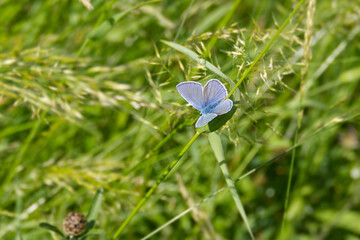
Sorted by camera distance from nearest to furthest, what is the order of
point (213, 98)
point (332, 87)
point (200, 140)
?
point (213, 98), point (200, 140), point (332, 87)

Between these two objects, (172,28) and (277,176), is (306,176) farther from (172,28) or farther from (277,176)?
(172,28)

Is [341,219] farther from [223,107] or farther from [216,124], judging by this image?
[223,107]

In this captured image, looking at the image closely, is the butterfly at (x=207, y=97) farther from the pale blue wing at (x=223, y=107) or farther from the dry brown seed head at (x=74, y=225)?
the dry brown seed head at (x=74, y=225)

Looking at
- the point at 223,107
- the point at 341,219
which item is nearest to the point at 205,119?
the point at 223,107

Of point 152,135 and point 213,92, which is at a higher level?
point 213,92

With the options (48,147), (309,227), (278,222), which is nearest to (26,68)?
(48,147)

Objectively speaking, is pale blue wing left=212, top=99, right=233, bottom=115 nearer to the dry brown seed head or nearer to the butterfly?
the butterfly

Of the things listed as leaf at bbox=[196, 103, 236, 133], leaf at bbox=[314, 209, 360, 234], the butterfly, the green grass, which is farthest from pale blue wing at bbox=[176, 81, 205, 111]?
leaf at bbox=[314, 209, 360, 234]
